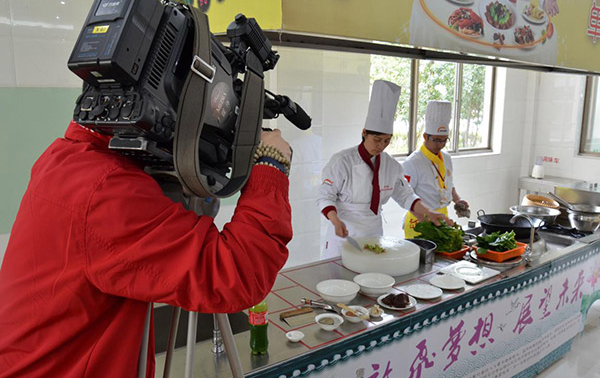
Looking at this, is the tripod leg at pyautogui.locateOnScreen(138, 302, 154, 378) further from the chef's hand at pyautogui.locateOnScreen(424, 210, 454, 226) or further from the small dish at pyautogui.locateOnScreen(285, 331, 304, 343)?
the chef's hand at pyautogui.locateOnScreen(424, 210, 454, 226)

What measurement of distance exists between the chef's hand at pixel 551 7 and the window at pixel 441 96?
2117 mm

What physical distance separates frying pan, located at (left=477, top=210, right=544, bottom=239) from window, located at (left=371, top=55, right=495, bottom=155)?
2.16 meters

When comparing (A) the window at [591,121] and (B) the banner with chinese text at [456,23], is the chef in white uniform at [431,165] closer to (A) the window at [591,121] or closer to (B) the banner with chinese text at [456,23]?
(B) the banner with chinese text at [456,23]

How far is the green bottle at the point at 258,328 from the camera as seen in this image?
148cm

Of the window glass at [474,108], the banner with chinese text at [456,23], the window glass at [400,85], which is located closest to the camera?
the banner with chinese text at [456,23]

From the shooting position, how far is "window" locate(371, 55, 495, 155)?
482 cm

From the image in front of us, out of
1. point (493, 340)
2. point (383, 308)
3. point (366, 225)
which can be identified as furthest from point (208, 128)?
point (366, 225)

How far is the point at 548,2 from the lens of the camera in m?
2.35

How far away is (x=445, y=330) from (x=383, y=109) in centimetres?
144

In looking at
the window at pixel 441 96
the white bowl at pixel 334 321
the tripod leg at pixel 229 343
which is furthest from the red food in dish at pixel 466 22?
the window at pixel 441 96

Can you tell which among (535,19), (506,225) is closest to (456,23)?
(535,19)

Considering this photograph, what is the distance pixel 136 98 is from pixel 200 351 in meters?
1.05

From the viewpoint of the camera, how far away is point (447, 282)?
208 centimetres

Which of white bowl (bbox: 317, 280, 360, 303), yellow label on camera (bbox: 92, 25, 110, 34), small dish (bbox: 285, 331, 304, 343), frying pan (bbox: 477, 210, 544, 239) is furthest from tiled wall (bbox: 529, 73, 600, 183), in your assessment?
yellow label on camera (bbox: 92, 25, 110, 34)
